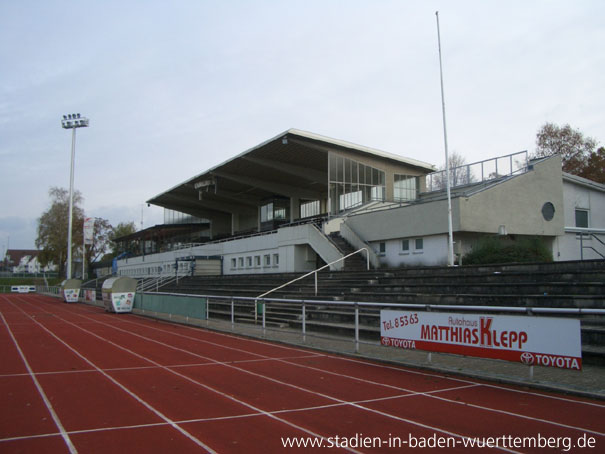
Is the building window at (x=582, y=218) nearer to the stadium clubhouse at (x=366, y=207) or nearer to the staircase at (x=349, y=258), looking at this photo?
the stadium clubhouse at (x=366, y=207)

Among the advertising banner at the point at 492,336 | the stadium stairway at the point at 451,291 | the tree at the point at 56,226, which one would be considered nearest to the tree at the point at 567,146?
the stadium stairway at the point at 451,291

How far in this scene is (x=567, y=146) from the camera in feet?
143

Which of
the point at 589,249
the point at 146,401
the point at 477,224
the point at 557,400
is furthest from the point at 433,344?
the point at 589,249

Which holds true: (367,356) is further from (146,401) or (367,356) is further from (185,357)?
(146,401)

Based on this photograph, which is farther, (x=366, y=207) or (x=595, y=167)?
(x=595, y=167)

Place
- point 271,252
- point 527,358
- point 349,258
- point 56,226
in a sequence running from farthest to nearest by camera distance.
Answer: point 56,226 → point 271,252 → point 349,258 → point 527,358

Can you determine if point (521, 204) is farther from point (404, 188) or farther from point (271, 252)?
point (271, 252)

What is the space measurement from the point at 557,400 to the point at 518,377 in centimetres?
149

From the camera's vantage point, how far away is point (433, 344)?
10500 millimetres

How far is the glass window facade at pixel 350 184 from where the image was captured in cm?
3431

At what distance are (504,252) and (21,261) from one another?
18215 cm

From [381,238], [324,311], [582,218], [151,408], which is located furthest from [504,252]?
[151,408]

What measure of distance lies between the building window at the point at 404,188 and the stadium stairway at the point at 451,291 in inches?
537

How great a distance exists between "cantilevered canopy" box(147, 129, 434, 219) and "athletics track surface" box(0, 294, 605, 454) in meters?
23.4
